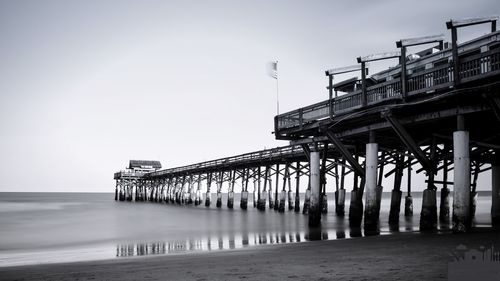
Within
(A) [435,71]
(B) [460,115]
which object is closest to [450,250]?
(B) [460,115]

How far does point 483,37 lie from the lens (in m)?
13.0

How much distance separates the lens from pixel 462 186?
441 inches

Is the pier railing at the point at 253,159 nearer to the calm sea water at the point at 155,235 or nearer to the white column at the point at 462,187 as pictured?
the calm sea water at the point at 155,235

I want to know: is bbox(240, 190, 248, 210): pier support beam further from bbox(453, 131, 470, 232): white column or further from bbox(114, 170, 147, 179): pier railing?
bbox(114, 170, 147, 179): pier railing

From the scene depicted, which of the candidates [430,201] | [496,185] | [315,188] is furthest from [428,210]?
[496,185]

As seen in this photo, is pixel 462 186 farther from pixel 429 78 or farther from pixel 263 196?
pixel 263 196

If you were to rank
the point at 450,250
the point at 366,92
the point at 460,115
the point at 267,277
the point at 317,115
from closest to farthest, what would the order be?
the point at 267,277 < the point at 450,250 < the point at 460,115 < the point at 366,92 < the point at 317,115

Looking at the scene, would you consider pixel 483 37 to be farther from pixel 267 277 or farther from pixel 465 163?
pixel 267 277

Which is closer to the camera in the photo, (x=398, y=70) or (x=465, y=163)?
(x=465, y=163)

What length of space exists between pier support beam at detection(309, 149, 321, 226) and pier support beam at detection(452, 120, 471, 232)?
23.6 feet

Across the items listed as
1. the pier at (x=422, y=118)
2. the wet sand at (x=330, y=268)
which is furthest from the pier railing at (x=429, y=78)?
the wet sand at (x=330, y=268)

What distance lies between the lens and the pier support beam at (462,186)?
11.2 metres

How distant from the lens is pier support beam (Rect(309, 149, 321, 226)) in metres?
18.0

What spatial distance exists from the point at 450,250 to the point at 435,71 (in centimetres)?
649
